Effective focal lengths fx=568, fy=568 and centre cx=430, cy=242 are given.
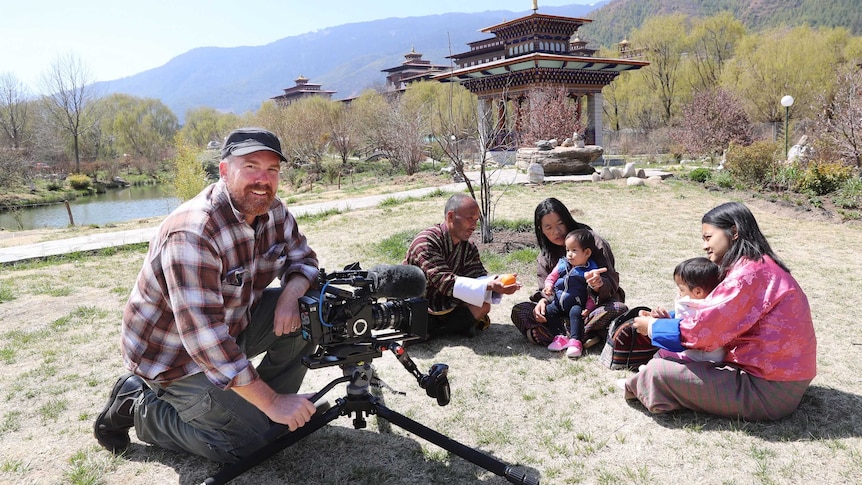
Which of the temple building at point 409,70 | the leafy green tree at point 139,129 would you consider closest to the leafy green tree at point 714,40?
the temple building at point 409,70

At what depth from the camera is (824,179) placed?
954 centimetres

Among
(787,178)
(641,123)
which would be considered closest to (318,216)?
(787,178)

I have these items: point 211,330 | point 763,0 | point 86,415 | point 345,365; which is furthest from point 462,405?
point 763,0

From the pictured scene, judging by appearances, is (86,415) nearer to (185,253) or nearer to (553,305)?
(185,253)

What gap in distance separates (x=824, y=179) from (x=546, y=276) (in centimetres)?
815

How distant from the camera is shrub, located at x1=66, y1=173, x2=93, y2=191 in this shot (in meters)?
32.2

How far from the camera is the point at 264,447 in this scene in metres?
2.21

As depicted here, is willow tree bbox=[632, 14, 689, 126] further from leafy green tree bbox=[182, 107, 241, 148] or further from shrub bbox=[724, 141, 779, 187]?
leafy green tree bbox=[182, 107, 241, 148]

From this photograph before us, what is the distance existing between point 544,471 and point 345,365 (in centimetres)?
95

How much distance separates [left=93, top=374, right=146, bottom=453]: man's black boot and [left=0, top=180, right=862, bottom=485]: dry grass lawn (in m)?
0.07

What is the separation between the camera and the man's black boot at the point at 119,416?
2.52 m

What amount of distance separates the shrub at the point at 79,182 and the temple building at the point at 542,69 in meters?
21.6

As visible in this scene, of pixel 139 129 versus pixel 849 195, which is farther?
pixel 139 129

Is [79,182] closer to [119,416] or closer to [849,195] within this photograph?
[119,416]
